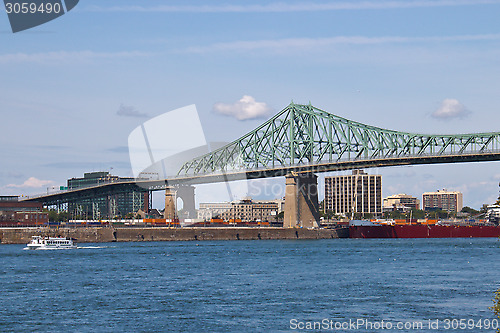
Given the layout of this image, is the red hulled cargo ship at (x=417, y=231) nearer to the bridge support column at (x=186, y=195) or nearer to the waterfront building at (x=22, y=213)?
the bridge support column at (x=186, y=195)

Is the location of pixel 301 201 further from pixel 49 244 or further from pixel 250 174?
pixel 49 244

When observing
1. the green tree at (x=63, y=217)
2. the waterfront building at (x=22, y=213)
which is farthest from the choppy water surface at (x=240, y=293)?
the green tree at (x=63, y=217)

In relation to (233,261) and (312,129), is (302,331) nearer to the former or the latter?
(233,261)

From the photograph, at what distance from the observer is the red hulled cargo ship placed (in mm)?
127688

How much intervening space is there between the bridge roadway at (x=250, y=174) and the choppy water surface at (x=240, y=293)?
43730mm

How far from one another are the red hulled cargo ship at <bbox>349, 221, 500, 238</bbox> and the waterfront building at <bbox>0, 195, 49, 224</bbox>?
174 ft

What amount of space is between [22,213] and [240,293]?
269ft

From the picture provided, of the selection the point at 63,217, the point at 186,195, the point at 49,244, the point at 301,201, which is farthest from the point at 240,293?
the point at 63,217

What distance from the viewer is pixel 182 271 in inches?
2056

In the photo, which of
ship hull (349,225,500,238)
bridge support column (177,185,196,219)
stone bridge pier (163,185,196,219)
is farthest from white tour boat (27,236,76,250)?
ship hull (349,225,500,238)

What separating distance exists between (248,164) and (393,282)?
285ft

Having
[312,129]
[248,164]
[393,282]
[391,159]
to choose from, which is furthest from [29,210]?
[393,282]

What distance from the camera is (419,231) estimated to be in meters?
130

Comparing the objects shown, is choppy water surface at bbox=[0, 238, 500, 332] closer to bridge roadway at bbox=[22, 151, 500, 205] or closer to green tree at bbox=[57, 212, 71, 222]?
bridge roadway at bbox=[22, 151, 500, 205]
